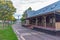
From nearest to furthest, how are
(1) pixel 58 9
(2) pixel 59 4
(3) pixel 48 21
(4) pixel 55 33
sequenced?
(4) pixel 55 33
(1) pixel 58 9
(2) pixel 59 4
(3) pixel 48 21

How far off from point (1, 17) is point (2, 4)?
3.19 m

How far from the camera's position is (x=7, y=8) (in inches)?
1695

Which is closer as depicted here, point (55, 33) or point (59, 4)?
point (55, 33)

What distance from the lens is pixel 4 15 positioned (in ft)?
135

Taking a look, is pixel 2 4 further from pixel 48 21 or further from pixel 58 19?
pixel 58 19

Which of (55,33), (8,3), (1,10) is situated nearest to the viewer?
(55,33)

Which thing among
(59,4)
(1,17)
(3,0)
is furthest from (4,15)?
(59,4)

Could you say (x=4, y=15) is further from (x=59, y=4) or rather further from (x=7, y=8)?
(x=59, y=4)

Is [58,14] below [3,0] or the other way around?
below

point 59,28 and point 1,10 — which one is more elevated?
point 1,10

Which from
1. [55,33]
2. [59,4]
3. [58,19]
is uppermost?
[59,4]

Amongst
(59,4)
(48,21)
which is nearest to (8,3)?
(48,21)

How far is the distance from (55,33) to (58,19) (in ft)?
11.6

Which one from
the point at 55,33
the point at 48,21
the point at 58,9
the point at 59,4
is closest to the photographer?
the point at 55,33
